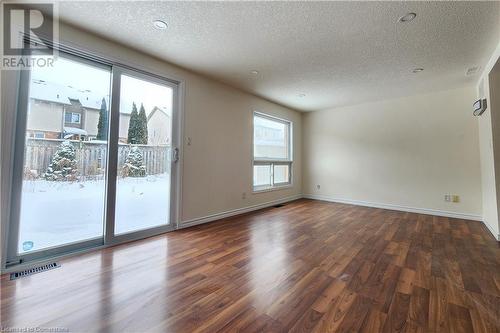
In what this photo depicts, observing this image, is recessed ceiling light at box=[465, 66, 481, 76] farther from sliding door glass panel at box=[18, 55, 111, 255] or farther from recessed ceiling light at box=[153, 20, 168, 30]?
sliding door glass panel at box=[18, 55, 111, 255]

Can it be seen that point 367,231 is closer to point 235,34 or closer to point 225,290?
point 225,290

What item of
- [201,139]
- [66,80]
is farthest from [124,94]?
[201,139]

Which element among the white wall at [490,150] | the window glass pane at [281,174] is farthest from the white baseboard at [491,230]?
the window glass pane at [281,174]

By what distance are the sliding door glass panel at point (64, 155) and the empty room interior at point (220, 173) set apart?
16 mm

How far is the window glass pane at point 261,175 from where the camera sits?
482 cm

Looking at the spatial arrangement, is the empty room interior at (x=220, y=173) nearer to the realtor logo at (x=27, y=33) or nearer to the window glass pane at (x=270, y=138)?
the realtor logo at (x=27, y=33)

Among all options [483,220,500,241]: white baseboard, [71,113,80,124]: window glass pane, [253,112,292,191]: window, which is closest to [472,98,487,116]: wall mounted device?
[483,220,500,241]: white baseboard

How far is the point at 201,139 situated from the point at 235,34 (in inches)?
66.9

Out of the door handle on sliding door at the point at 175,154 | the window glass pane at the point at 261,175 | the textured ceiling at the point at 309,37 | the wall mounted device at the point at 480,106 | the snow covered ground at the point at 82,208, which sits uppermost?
the textured ceiling at the point at 309,37

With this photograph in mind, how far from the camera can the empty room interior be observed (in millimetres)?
1543

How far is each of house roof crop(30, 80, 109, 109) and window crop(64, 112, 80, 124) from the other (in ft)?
0.40

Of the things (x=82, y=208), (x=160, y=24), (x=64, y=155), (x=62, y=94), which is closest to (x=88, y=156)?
(x=64, y=155)

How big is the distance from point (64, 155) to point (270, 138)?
156 inches

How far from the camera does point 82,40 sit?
2348mm
